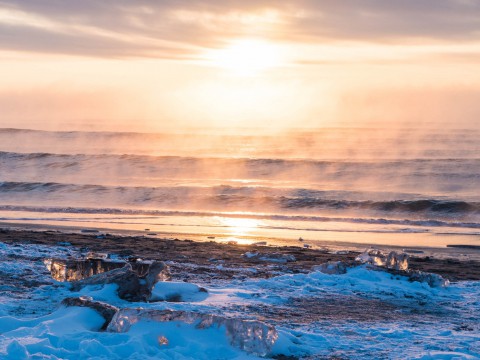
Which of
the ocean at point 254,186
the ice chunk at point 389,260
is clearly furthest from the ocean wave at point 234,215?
the ice chunk at point 389,260

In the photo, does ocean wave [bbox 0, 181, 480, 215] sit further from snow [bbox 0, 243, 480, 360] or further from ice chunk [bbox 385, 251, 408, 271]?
snow [bbox 0, 243, 480, 360]

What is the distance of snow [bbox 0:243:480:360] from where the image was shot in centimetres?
521

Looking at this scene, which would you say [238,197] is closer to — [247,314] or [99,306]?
[247,314]

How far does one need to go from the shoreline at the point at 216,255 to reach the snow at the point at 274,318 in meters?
1.18

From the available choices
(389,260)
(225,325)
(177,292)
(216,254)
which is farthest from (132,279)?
(216,254)

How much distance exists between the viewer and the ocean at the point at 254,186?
63.5 ft

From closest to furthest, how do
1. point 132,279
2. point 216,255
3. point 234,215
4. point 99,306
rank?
point 99,306 < point 132,279 < point 216,255 < point 234,215

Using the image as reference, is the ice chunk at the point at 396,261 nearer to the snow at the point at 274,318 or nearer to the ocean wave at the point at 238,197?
the snow at the point at 274,318

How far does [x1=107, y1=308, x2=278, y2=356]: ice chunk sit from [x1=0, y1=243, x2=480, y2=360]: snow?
0.05 meters

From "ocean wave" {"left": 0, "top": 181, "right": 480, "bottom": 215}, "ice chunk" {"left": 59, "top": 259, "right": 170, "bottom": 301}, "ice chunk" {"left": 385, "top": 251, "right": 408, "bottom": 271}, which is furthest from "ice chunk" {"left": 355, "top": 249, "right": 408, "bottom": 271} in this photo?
"ocean wave" {"left": 0, "top": 181, "right": 480, "bottom": 215}

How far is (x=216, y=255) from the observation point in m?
11.6

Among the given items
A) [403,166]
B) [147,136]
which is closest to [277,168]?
[403,166]

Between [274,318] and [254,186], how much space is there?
1024 inches

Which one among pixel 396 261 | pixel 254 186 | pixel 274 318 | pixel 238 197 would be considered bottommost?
pixel 274 318
